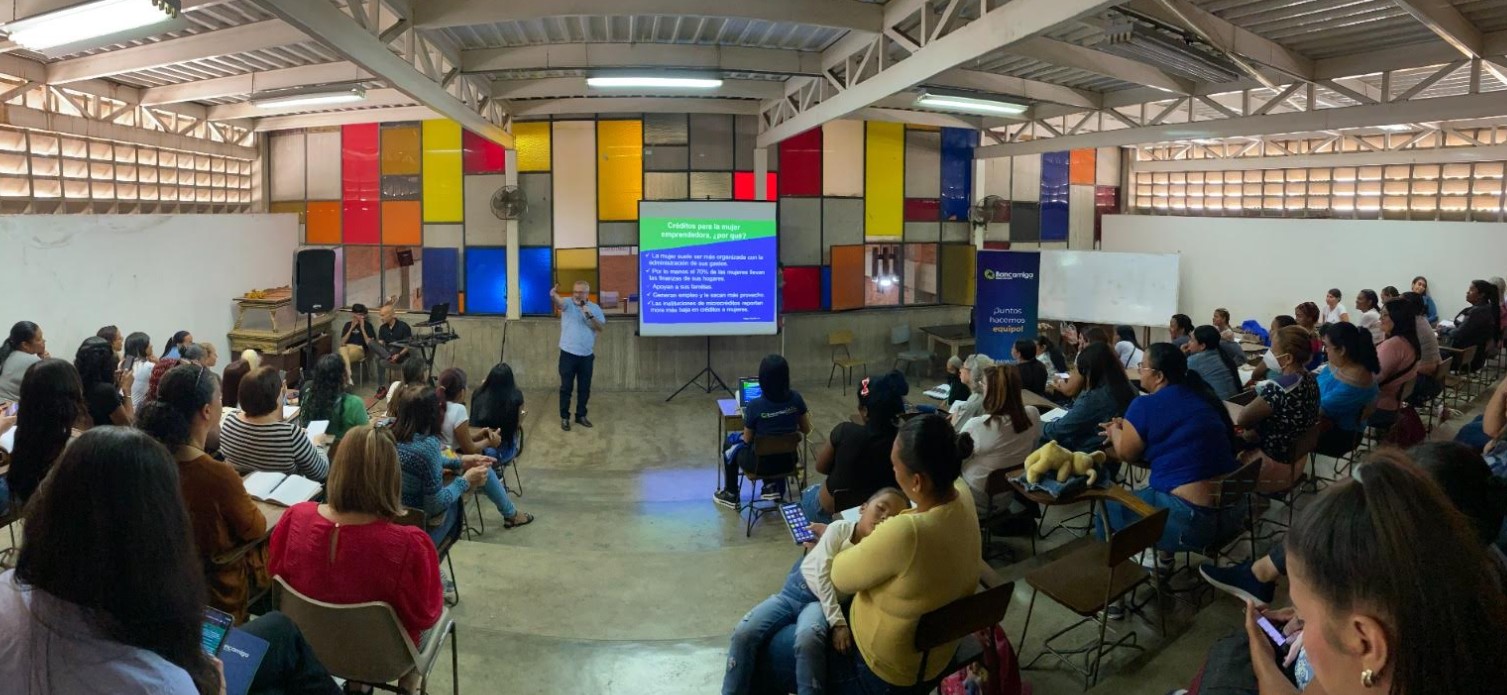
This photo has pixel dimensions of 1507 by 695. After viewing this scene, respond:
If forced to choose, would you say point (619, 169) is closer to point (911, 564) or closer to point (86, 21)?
point (86, 21)

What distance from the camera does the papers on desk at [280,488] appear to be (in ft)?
11.1

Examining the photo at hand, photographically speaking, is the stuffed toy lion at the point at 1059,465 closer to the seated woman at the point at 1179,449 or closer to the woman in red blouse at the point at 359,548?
the seated woman at the point at 1179,449

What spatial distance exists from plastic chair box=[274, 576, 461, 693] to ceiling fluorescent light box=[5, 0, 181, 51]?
10.2ft

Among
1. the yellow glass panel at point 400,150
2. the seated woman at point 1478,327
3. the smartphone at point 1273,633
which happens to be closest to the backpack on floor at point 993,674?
the smartphone at point 1273,633

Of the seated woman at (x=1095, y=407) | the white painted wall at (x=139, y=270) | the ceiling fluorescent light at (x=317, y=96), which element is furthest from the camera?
the ceiling fluorescent light at (x=317, y=96)

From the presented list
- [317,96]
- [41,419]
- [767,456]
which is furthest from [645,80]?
[41,419]

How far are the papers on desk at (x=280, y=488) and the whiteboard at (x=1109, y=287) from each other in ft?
29.9

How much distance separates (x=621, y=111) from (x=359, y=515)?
8439 millimetres

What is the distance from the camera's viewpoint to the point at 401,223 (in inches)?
435

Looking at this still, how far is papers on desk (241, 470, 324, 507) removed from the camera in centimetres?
337

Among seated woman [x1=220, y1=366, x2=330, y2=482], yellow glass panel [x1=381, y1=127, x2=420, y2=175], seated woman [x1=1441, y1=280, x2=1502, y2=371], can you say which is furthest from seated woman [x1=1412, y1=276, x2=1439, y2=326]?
yellow glass panel [x1=381, y1=127, x2=420, y2=175]

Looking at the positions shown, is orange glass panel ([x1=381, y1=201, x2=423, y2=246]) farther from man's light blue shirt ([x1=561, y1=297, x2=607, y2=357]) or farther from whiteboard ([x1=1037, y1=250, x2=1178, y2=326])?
whiteboard ([x1=1037, y1=250, x2=1178, y2=326])

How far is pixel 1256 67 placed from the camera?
7504 millimetres

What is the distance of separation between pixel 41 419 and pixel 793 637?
2.76 meters
